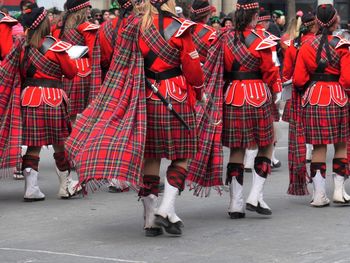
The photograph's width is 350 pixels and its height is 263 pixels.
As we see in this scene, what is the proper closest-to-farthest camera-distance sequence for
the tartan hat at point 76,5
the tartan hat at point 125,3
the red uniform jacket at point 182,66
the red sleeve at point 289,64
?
the red uniform jacket at point 182,66
the tartan hat at point 125,3
the red sleeve at point 289,64
the tartan hat at point 76,5

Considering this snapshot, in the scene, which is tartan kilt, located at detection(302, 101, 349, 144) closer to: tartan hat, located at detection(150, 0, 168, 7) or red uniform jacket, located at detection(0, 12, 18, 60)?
tartan hat, located at detection(150, 0, 168, 7)

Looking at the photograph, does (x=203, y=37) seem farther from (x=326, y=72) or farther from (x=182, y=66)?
(x=182, y=66)

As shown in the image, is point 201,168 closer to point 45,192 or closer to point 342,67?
point 342,67

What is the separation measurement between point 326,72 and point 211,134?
1354 mm

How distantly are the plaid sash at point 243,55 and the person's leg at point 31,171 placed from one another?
7.64 ft

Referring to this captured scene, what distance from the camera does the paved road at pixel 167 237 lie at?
7629 millimetres

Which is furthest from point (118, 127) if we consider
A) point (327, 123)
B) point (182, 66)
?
point (327, 123)

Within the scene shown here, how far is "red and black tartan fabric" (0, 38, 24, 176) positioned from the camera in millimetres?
10094

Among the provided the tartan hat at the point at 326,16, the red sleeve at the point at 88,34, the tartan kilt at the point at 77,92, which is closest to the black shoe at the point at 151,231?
the tartan hat at the point at 326,16

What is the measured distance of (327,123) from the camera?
981 centimetres

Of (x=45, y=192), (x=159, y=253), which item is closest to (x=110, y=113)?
(x=159, y=253)

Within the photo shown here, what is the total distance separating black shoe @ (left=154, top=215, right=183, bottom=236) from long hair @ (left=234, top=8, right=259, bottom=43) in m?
1.78

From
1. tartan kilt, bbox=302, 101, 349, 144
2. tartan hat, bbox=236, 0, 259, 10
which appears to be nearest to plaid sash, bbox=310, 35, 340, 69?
tartan kilt, bbox=302, 101, 349, 144

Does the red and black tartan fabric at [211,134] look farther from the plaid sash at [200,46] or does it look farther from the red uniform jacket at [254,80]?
the plaid sash at [200,46]
